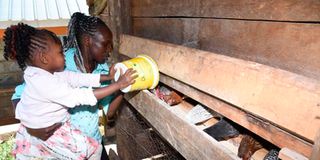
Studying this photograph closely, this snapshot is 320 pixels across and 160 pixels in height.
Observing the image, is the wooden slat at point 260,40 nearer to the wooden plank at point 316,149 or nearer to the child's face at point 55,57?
the wooden plank at point 316,149

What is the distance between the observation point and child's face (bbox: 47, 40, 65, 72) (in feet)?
5.01

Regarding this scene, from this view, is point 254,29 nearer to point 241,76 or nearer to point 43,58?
point 241,76

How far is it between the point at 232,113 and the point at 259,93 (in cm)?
20

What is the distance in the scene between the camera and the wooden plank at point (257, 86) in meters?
0.66

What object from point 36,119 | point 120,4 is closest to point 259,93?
point 36,119

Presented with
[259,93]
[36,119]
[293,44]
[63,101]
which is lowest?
[36,119]

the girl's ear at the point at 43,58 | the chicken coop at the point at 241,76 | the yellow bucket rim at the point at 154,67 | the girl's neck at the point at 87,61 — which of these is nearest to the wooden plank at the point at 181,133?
the chicken coop at the point at 241,76

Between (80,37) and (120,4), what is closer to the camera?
(80,37)

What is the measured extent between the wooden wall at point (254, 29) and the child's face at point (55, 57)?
743mm

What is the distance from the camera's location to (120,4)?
2193mm

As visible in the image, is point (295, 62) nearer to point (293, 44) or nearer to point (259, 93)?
point (293, 44)

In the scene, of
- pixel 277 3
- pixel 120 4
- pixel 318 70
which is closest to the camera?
pixel 318 70

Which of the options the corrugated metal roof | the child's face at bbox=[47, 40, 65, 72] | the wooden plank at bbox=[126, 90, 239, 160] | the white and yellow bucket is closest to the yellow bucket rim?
the white and yellow bucket

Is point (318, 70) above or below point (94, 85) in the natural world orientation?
above
